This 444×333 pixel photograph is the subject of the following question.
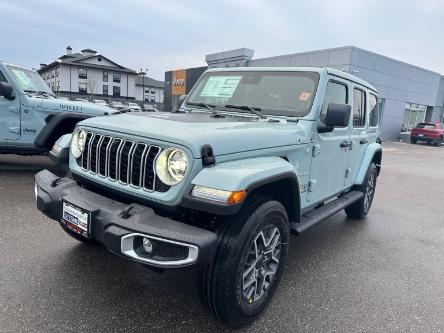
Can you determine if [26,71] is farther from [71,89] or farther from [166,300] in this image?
[71,89]

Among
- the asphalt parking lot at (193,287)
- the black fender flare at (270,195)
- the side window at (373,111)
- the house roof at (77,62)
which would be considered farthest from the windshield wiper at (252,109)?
the house roof at (77,62)

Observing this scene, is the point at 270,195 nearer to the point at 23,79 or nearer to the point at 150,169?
the point at 150,169

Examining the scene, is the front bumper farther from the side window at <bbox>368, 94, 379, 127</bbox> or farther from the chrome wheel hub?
the side window at <bbox>368, 94, 379, 127</bbox>

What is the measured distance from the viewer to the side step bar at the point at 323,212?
308cm

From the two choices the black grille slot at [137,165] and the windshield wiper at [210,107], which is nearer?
the black grille slot at [137,165]

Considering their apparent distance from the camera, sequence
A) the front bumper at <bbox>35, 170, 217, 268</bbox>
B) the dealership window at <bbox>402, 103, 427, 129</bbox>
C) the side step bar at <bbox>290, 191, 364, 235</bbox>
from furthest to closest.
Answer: the dealership window at <bbox>402, 103, 427, 129</bbox> < the side step bar at <bbox>290, 191, 364, 235</bbox> < the front bumper at <bbox>35, 170, 217, 268</bbox>

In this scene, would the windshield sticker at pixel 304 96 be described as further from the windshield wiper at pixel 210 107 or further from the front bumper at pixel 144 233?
the front bumper at pixel 144 233

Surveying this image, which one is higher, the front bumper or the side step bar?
the front bumper

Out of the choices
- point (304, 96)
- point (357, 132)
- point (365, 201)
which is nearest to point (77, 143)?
point (304, 96)

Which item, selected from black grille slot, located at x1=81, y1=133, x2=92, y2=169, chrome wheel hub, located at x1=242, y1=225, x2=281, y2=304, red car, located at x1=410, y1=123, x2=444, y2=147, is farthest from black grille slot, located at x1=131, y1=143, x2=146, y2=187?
red car, located at x1=410, y1=123, x2=444, y2=147

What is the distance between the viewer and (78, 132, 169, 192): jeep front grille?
236 centimetres

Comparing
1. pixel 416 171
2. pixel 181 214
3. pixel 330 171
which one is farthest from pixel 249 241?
pixel 416 171

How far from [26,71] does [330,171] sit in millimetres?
6038

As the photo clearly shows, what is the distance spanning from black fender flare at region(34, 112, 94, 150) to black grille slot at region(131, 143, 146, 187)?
4122 millimetres
